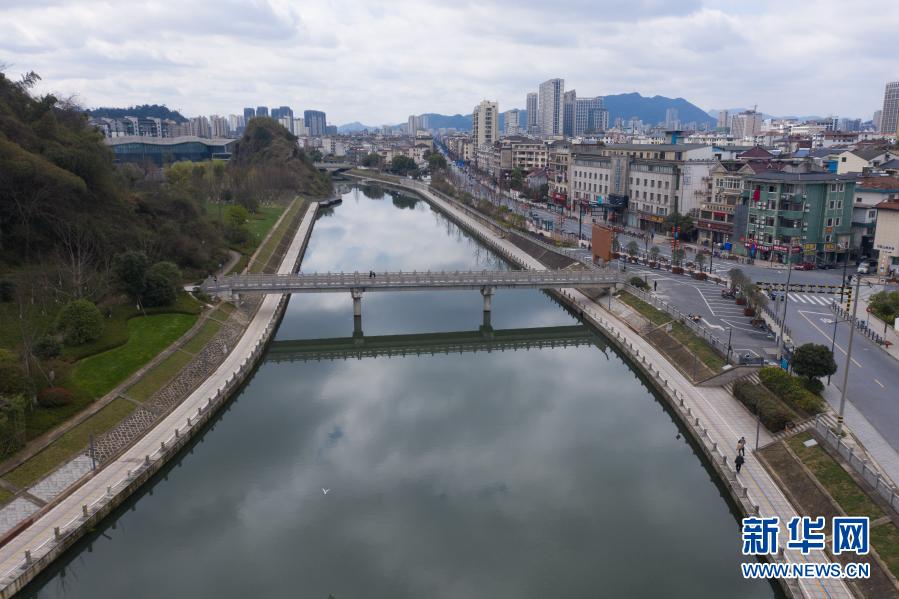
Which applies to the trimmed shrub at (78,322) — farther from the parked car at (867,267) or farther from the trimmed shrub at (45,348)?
the parked car at (867,267)

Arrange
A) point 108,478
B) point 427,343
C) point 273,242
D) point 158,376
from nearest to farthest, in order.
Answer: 1. point 108,478
2. point 158,376
3. point 427,343
4. point 273,242

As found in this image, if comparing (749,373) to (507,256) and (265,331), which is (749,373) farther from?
(507,256)

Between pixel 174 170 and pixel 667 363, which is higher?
pixel 174 170

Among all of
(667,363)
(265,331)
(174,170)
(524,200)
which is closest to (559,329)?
(667,363)

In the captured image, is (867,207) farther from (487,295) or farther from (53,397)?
(53,397)

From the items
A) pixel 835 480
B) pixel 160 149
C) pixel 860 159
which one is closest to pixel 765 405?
pixel 835 480

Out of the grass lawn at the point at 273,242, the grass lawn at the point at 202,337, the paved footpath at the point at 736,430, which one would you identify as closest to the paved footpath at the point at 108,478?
the grass lawn at the point at 202,337
